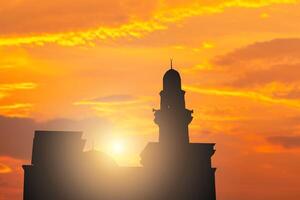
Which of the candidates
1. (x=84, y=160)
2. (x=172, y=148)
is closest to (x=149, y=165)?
(x=172, y=148)

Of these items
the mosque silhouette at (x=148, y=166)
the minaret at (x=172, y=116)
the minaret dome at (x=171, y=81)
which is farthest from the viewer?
the minaret dome at (x=171, y=81)

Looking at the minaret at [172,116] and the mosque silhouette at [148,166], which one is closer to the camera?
the mosque silhouette at [148,166]

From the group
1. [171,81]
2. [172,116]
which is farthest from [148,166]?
[171,81]

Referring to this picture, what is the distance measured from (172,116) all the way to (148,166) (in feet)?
19.1

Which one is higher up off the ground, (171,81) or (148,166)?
(171,81)

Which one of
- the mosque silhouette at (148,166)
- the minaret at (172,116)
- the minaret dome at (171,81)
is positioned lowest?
the mosque silhouette at (148,166)

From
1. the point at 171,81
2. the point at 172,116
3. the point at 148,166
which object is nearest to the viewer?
the point at 172,116

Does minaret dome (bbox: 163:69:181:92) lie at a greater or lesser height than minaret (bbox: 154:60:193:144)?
greater

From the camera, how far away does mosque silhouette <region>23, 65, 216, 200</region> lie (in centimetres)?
5822

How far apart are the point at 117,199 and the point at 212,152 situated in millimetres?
10983

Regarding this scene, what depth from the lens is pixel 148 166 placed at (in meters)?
61.2

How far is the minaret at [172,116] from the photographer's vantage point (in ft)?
198

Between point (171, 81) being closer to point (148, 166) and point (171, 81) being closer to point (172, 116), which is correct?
point (172, 116)

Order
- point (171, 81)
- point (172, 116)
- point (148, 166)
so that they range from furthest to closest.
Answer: point (171, 81) → point (148, 166) → point (172, 116)
